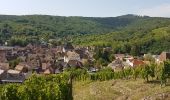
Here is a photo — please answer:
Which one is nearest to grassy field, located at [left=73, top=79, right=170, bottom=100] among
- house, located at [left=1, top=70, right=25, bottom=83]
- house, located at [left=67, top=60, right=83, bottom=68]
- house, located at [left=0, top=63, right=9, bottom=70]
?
house, located at [left=1, top=70, right=25, bottom=83]

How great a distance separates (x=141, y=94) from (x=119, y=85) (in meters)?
11.0

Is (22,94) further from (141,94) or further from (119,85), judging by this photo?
(119,85)

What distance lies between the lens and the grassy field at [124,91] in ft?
210

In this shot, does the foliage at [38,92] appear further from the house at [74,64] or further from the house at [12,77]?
the house at [74,64]

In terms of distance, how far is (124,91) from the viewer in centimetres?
7031

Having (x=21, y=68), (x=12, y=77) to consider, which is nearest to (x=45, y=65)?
(x=21, y=68)

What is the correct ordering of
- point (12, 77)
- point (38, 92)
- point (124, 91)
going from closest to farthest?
point (38, 92), point (124, 91), point (12, 77)

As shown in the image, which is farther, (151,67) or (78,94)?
(151,67)

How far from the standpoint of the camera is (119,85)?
250 ft

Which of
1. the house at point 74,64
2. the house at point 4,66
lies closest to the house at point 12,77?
the house at point 4,66

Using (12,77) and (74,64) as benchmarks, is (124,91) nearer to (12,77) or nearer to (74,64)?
(12,77)

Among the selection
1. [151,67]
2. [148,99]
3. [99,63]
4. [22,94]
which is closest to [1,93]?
[22,94]

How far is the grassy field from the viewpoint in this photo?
64.0 m

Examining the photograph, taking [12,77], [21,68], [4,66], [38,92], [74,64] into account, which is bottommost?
[74,64]
